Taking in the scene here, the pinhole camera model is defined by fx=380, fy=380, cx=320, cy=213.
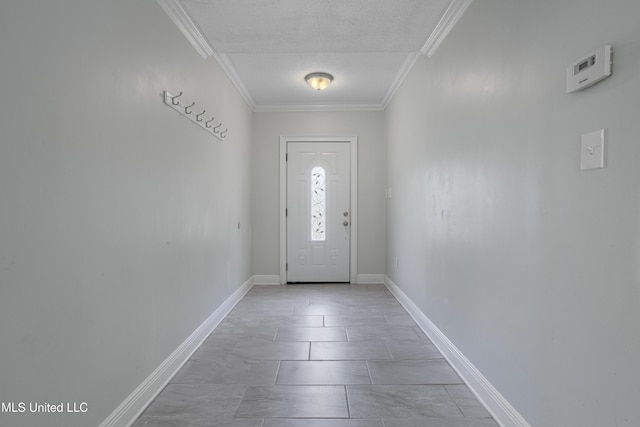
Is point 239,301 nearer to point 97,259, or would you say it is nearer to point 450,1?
point 97,259

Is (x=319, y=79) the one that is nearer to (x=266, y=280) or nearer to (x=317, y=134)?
(x=317, y=134)

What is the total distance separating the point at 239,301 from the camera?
423 centimetres

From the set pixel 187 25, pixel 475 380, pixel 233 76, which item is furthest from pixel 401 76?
pixel 475 380

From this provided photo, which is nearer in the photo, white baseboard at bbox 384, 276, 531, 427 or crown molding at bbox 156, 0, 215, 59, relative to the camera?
white baseboard at bbox 384, 276, 531, 427

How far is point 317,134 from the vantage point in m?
5.23

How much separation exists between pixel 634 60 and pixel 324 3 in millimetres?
1788

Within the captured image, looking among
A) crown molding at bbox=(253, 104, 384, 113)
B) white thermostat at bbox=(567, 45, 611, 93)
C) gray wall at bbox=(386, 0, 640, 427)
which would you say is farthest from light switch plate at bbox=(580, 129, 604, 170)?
crown molding at bbox=(253, 104, 384, 113)

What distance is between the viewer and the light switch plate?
3.85 ft

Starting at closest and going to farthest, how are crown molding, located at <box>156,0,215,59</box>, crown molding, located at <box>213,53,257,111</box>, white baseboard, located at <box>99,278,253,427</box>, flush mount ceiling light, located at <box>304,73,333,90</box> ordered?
white baseboard, located at <box>99,278,253,427</box> < crown molding, located at <box>156,0,215,59</box> < crown molding, located at <box>213,53,257,111</box> < flush mount ceiling light, located at <box>304,73,333,90</box>

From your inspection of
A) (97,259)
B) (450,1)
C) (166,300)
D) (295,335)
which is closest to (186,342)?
(166,300)

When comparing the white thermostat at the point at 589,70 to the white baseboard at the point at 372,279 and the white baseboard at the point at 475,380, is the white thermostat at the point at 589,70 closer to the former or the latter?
the white baseboard at the point at 475,380

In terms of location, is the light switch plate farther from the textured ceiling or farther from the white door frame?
the white door frame

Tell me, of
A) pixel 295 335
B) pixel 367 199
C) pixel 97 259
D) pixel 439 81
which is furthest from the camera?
pixel 367 199

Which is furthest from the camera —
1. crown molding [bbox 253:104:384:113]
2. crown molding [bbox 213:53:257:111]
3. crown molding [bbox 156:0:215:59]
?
crown molding [bbox 253:104:384:113]
